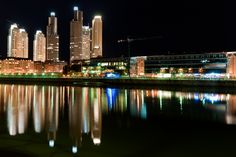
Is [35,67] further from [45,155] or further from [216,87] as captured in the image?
[45,155]

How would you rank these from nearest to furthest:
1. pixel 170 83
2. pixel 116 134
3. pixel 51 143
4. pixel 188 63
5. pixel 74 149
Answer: pixel 74 149
pixel 51 143
pixel 116 134
pixel 170 83
pixel 188 63

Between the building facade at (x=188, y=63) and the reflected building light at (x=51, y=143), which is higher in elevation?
the building facade at (x=188, y=63)

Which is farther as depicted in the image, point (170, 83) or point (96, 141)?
point (170, 83)

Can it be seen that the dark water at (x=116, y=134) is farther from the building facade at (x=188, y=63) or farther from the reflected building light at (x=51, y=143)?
the building facade at (x=188, y=63)

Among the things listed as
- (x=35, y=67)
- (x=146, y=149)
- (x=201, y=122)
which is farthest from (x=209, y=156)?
(x=35, y=67)

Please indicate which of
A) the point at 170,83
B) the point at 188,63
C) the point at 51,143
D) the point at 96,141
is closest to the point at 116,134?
the point at 96,141

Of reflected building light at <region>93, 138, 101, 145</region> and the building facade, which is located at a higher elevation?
the building facade

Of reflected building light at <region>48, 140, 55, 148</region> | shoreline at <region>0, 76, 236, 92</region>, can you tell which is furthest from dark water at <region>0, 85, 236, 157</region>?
shoreline at <region>0, 76, 236, 92</region>

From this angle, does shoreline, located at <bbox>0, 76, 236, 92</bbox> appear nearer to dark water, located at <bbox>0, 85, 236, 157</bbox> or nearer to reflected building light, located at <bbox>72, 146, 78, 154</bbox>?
dark water, located at <bbox>0, 85, 236, 157</bbox>

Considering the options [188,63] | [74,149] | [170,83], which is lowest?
[74,149]

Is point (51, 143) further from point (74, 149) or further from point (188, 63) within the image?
point (188, 63)

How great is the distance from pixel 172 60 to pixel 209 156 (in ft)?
328

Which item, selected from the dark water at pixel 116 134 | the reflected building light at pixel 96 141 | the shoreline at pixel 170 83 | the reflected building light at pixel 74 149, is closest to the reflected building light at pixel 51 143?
the dark water at pixel 116 134

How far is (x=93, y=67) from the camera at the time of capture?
132m
